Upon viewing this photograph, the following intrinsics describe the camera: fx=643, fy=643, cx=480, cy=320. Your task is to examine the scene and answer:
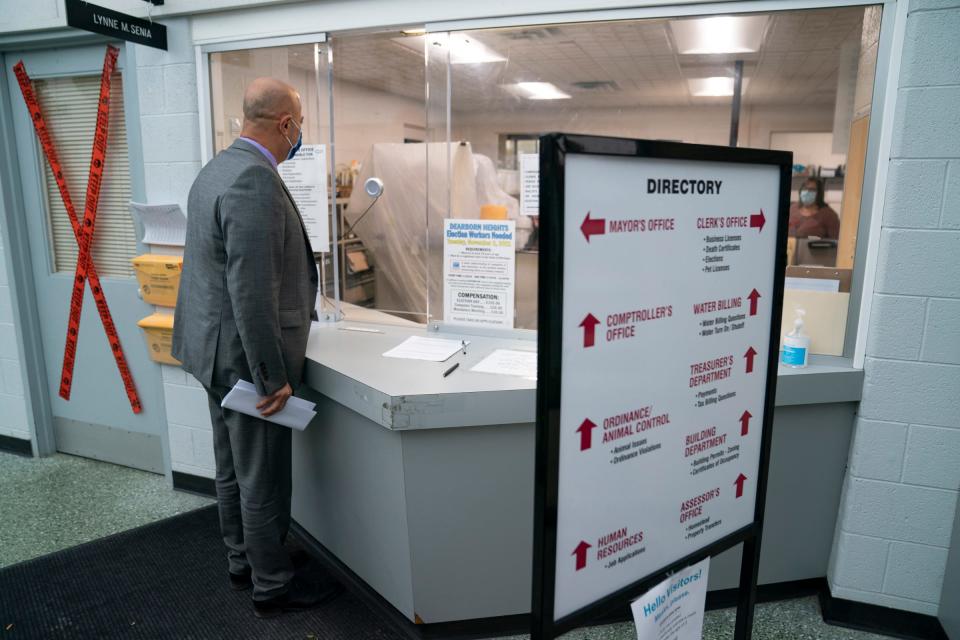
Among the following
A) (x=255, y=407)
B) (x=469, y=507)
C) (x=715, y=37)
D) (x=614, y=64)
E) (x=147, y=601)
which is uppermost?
(x=614, y=64)

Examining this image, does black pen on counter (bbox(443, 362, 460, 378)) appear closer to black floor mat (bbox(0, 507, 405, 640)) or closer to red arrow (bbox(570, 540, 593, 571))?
black floor mat (bbox(0, 507, 405, 640))

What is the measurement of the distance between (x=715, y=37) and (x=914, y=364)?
2.45m

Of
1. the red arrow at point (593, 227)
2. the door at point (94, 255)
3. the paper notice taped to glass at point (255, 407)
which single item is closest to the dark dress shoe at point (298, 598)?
the paper notice taped to glass at point (255, 407)

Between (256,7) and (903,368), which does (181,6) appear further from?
(903,368)

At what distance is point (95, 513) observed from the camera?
8.45 feet

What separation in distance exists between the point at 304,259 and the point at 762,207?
128 cm

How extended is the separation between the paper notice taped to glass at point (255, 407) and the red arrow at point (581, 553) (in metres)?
1.19

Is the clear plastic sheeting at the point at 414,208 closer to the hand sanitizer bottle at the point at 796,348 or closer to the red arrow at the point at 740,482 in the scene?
the hand sanitizer bottle at the point at 796,348

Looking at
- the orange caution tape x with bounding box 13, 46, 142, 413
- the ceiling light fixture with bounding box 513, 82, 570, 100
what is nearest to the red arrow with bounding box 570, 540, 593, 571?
the orange caution tape x with bounding box 13, 46, 142, 413

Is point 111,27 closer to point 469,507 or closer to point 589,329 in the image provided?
point 469,507

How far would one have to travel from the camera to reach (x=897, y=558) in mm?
1866

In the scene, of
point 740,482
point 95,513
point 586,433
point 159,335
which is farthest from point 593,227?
point 95,513

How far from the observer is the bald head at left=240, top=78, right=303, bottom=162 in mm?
1820

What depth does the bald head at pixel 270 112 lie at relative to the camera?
1.82 m
